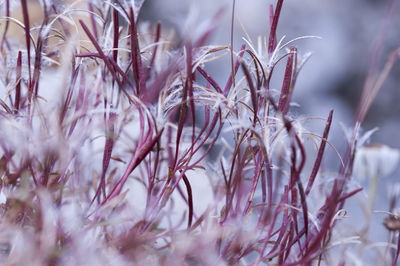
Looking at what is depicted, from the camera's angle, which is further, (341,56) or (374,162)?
(341,56)

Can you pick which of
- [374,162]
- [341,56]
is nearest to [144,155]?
[374,162]

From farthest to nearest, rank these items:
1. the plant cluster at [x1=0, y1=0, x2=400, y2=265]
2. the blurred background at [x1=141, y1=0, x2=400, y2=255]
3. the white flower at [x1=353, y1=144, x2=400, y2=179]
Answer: the blurred background at [x1=141, y1=0, x2=400, y2=255]
the white flower at [x1=353, y1=144, x2=400, y2=179]
the plant cluster at [x1=0, y1=0, x2=400, y2=265]

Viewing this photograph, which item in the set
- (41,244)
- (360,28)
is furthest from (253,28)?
(41,244)

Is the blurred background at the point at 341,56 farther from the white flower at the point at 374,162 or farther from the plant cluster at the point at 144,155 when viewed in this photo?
the plant cluster at the point at 144,155

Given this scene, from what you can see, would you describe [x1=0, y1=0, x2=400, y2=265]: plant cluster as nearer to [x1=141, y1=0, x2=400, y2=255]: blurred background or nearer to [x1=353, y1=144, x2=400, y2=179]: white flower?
[x1=353, y1=144, x2=400, y2=179]: white flower

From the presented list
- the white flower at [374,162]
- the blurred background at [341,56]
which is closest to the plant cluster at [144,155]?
the white flower at [374,162]

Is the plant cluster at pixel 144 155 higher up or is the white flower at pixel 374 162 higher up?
the plant cluster at pixel 144 155

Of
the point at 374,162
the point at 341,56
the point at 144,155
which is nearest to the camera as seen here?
the point at 144,155

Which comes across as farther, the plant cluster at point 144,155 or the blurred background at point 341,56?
the blurred background at point 341,56

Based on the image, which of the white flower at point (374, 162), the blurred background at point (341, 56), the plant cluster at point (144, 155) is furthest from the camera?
the blurred background at point (341, 56)

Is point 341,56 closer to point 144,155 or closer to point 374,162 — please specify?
point 374,162

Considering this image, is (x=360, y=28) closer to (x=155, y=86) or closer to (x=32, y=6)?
(x=32, y=6)

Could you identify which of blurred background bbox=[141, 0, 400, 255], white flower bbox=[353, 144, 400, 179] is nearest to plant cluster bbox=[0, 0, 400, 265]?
white flower bbox=[353, 144, 400, 179]
